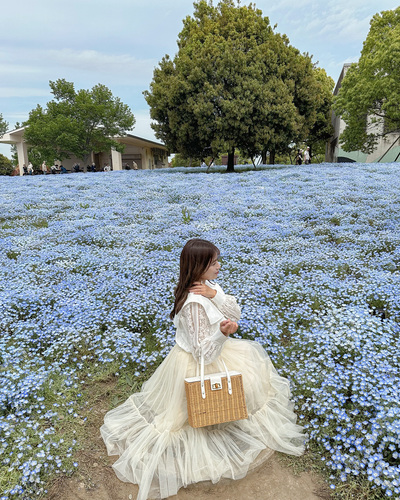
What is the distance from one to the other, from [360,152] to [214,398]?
41946 mm

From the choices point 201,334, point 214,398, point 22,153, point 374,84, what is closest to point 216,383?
point 214,398

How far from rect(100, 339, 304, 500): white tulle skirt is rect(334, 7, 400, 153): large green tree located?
25.2 m

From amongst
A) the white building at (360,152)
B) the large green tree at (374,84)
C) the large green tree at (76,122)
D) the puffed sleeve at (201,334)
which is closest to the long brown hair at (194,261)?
the puffed sleeve at (201,334)

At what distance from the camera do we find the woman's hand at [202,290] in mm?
2574

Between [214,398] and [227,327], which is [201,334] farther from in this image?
[214,398]

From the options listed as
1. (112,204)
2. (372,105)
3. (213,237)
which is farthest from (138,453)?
(372,105)

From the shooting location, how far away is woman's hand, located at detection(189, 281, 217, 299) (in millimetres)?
2574

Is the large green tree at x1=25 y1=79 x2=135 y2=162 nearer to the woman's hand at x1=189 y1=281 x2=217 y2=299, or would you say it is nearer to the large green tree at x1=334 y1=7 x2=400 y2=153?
the large green tree at x1=334 y1=7 x2=400 y2=153

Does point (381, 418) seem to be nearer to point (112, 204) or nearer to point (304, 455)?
point (304, 455)

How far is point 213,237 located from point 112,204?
533 centimetres

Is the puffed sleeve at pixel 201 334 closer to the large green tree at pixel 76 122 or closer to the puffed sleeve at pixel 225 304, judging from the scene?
the puffed sleeve at pixel 225 304

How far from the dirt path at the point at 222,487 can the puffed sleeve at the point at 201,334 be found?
2.93ft

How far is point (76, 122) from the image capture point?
34.4 m

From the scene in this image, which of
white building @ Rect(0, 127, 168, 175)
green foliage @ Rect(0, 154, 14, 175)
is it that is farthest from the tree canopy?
green foliage @ Rect(0, 154, 14, 175)
